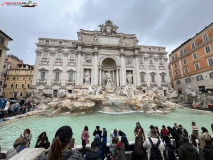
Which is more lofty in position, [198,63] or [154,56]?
[154,56]

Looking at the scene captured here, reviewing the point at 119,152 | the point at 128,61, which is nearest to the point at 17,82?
the point at 128,61

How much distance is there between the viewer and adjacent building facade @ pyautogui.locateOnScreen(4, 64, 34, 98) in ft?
88.5

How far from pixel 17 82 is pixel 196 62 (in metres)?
47.9

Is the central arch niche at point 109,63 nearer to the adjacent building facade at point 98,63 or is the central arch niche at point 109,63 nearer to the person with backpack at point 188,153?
the adjacent building facade at point 98,63

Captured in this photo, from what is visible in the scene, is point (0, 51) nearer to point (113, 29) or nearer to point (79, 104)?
point (79, 104)

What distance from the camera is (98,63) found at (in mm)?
20312

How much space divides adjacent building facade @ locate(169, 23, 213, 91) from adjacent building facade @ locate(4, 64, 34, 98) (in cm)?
4343

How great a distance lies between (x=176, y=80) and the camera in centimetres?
2420

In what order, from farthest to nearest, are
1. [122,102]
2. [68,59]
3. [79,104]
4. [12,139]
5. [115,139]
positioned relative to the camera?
1. [68,59]
2. [122,102]
3. [79,104]
4. [12,139]
5. [115,139]

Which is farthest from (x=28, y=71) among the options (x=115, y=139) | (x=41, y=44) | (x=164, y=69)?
(x=164, y=69)

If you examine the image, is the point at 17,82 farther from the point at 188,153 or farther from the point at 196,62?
the point at 196,62

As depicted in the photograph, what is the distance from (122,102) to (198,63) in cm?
1944

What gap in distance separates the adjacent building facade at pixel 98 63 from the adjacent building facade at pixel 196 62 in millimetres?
3511

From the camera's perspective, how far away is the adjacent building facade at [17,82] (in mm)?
A: 26987
